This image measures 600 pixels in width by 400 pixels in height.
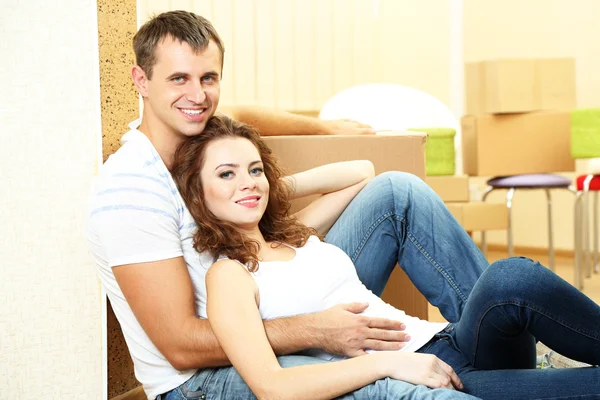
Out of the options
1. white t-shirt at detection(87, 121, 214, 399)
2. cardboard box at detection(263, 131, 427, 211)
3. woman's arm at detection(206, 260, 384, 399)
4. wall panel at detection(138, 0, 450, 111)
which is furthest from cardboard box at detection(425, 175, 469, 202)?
woman's arm at detection(206, 260, 384, 399)

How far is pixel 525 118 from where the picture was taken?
3.77 m

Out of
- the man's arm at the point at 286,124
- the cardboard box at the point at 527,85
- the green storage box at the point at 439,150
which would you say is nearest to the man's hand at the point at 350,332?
the man's arm at the point at 286,124

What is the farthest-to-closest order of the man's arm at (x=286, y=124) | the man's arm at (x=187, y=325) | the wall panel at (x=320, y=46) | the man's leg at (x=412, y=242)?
the wall panel at (x=320, y=46)
the man's arm at (x=286, y=124)
the man's leg at (x=412, y=242)
the man's arm at (x=187, y=325)

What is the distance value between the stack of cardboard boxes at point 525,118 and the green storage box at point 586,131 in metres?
0.22

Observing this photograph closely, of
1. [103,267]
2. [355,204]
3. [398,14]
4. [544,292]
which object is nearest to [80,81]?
[103,267]

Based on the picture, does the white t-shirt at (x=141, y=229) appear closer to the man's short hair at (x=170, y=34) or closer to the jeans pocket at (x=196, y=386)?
the jeans pocket at (x=196, y=386)

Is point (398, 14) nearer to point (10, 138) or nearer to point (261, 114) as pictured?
point (261, 114)

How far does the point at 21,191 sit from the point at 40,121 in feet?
0.46

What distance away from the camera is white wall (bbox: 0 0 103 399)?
1.52 m

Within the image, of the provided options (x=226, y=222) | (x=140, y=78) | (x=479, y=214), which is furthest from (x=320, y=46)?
(x=226, y=222)

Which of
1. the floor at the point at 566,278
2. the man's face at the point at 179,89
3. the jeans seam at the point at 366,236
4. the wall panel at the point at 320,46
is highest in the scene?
the wall panel at the point at 320,46

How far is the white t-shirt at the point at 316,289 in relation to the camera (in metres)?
1.35

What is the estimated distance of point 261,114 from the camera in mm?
1920

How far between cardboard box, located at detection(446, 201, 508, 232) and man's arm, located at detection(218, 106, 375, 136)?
1657 mm
